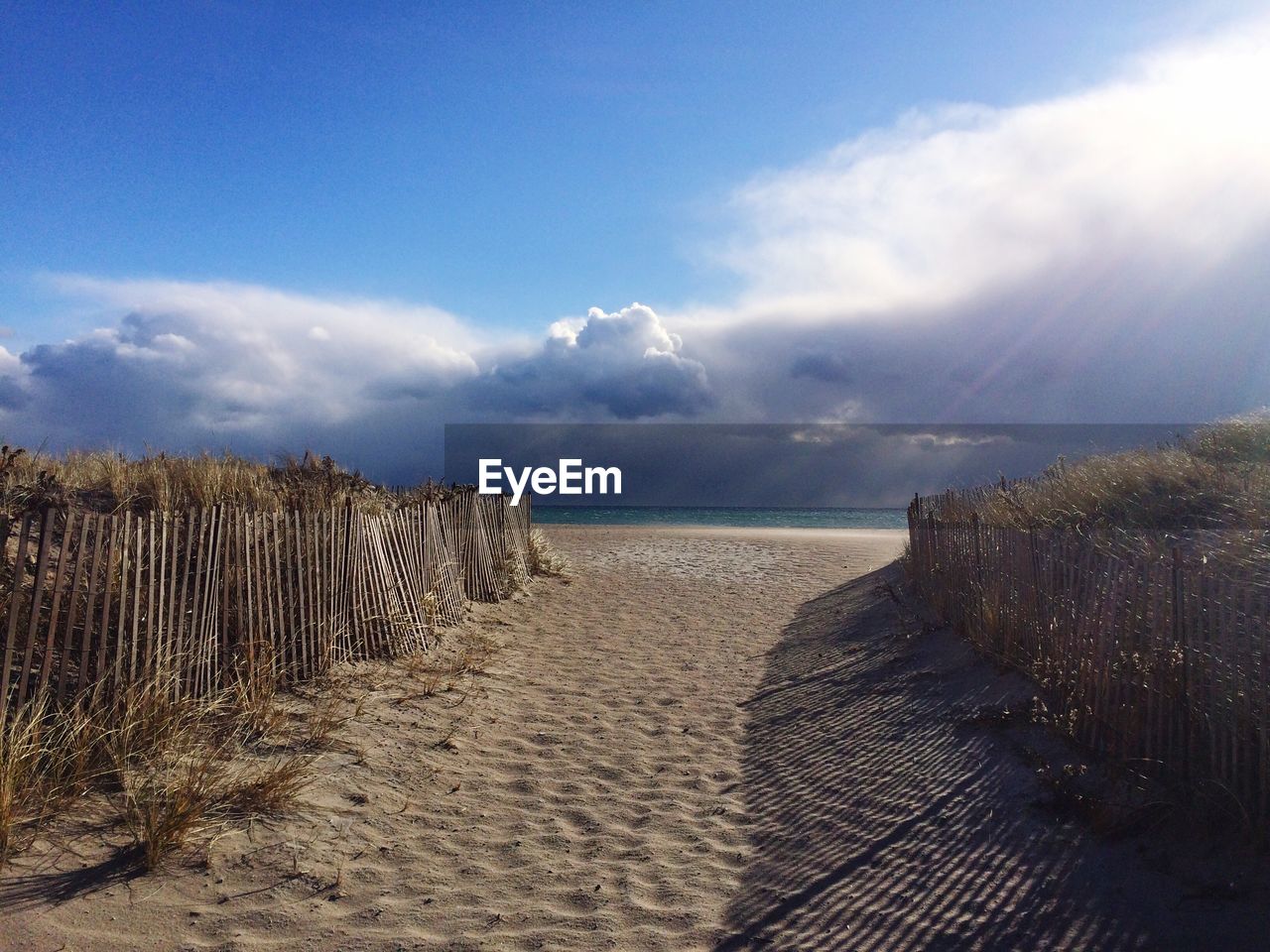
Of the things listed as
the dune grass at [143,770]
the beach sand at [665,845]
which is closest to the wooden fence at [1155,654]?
the beach sand at [665,845]

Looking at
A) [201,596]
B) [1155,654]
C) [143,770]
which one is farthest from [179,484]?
[1155,654]

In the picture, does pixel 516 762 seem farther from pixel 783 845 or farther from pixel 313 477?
pixel 313 477

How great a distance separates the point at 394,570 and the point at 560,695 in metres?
2.26

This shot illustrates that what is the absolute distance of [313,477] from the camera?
11.9 m

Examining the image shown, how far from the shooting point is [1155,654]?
190 inches

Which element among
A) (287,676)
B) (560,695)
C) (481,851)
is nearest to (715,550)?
(560,695)

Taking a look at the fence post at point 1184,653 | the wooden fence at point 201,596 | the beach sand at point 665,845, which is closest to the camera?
the beach sand at point 665,845

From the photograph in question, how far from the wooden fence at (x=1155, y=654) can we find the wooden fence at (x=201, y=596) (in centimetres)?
587

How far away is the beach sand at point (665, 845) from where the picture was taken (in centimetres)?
385

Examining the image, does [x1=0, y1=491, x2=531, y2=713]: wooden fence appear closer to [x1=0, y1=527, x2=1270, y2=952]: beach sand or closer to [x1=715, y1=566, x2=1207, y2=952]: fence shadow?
[x1=0, y1=527, x2=1270, y2=952]: beach sand

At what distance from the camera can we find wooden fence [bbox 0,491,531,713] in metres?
4.86

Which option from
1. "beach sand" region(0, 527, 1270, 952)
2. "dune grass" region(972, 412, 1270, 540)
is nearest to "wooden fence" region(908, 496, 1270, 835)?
"beach sand" region(0, 527, 1270, 952)

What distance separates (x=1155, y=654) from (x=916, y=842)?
1805 millimetres

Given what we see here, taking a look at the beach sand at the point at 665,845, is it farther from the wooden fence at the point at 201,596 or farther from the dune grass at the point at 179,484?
the dune grass at the point at 179,484
